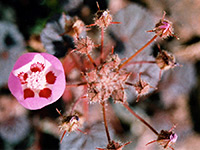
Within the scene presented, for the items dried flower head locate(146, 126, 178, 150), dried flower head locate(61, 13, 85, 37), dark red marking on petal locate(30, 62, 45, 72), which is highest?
dried flower head locate(61, 13, 85, 37)

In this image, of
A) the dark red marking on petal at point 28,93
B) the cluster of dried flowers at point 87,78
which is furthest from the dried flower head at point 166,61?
the dark red marking on petal at point 28,93

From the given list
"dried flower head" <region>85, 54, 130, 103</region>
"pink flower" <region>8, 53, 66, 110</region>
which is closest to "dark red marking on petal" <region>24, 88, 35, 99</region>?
"pink flower" <region>8, 53, 66, 110</region>

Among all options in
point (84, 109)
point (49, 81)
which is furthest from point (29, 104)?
point (84, 109)

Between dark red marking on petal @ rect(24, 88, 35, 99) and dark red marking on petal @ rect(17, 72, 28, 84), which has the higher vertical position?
dark red marking on petal @ rect(17, 72, 28, 84)

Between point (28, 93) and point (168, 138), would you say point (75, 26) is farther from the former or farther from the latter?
point (168, 138)

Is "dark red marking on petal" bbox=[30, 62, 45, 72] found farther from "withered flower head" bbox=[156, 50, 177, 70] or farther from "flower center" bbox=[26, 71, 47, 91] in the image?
"withered flower head" bbox=[156, 50, 177, 70]

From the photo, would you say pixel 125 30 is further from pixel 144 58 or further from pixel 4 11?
pixel 4 11

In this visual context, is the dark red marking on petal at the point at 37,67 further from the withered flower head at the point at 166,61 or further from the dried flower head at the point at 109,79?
the withered flower head at the point at 166,61
